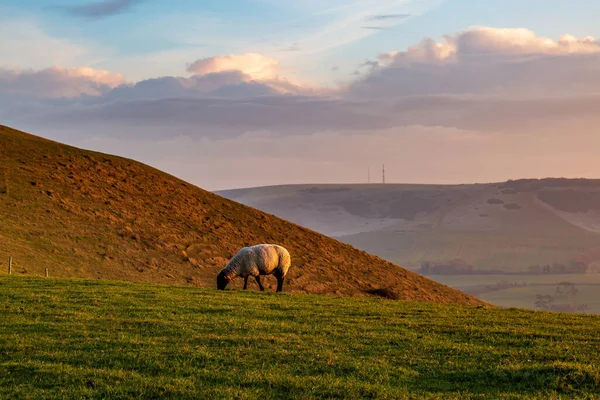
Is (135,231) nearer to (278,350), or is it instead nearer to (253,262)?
(253,262)

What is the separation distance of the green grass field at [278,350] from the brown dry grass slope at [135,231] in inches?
831

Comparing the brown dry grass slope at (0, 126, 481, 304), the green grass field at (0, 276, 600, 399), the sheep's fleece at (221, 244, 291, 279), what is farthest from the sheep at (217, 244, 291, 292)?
the brown dry grass slope at (0, 126, 481, 304)

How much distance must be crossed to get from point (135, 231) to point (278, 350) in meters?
41.5

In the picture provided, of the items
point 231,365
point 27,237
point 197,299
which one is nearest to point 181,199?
point 27,237

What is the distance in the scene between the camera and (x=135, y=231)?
185ft

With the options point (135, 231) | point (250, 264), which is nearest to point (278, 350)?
point (250, 264)

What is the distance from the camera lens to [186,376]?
14797mm

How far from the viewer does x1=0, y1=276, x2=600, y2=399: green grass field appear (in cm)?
1408

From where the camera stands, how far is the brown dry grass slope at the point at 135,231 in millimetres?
48125

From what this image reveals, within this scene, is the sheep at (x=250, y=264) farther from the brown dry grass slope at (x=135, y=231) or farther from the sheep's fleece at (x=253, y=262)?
the brown dry grass slope at (x=135, y=231)

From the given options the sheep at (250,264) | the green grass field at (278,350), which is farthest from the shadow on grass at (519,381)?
the sheep at (250,264)

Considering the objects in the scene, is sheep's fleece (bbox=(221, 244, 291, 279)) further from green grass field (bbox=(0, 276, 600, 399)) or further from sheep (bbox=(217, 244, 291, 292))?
green grass field (bbox=(0, 276, 600, 399))

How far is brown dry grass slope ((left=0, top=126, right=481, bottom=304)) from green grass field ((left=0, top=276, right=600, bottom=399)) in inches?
831

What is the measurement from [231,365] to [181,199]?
54.7 meters
